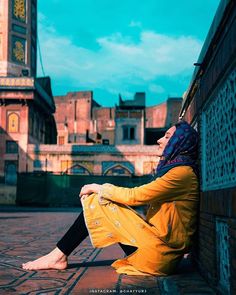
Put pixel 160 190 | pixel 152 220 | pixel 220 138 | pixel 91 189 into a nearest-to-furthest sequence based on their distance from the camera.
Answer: pixel 220 138
pixel 160 190
pixel 152 220
pixel 91 189

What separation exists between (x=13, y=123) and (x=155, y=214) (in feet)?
90.3

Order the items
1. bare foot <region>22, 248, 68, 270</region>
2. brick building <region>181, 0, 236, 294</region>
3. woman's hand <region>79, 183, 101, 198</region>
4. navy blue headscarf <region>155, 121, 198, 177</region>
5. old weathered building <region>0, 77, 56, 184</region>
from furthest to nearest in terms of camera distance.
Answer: old weathered building <region>0, 77, 56, 184</region>, bare foot <region>22, 248, 68, 270</region>, woman's hand <region>79, 183, 101, 198</region>, navy blue headscarf <region>155, 121, 198, 177</region>, brick building <region>181, 0, 236, 294</region>

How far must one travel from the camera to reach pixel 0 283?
117 inches

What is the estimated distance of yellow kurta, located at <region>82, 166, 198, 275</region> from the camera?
10.1 feet

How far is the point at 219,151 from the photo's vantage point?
264 cm

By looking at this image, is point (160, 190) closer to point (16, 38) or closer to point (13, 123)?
point (13, 123)

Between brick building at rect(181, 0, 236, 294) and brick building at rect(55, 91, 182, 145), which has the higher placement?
brick building at rect(55, 91, 182, 145)

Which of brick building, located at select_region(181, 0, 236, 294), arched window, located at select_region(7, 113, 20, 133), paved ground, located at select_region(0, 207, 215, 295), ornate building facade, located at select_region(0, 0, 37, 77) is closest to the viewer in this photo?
brick building, located at select_region(181, 0, 236, 294)

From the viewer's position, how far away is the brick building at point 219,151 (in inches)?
87.4

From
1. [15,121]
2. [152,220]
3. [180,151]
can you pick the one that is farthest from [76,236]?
[15,121]

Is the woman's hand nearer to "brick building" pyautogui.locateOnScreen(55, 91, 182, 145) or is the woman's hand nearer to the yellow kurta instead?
the yellow kurta

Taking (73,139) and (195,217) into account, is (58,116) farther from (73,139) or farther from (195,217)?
(195,217)

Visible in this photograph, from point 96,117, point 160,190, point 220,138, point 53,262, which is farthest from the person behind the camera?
point 96,117

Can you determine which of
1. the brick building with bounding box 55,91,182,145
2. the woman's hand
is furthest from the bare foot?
the brick building with bounding box 55,91,182,145
